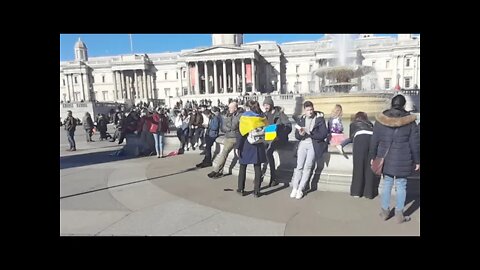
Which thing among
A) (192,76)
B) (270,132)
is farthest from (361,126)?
(192,76)

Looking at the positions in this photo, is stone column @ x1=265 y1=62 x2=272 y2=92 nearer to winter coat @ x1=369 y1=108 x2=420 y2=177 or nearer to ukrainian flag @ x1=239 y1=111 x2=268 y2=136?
ukrainian flag @ x1=239 y1=111 x2=268 y2=136

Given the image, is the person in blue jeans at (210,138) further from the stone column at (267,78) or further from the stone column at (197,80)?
the stone column at (267,78)

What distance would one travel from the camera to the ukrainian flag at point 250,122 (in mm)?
5621

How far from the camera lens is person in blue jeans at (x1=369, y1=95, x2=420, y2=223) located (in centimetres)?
414

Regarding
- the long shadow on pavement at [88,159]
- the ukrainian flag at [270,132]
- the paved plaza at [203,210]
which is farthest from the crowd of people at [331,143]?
the long shadow on pavement at [88,159]

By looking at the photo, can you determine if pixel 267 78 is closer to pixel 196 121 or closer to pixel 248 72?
pixel 248 72

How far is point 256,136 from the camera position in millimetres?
5578

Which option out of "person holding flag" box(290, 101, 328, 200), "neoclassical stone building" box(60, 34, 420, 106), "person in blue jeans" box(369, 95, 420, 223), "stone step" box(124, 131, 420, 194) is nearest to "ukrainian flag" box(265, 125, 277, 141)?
"person holding flag" box(290, 101, 328, 200)

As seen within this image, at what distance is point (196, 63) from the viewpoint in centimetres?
6906

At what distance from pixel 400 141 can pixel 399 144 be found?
0.04 metres

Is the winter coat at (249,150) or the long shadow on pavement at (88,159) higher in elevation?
the winter coat at (249,150)

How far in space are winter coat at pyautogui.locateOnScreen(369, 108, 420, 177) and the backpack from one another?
6.72 ft

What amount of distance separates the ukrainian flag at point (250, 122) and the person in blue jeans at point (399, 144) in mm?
2058
